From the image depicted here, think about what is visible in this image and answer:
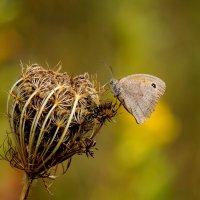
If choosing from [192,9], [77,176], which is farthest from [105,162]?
[192,9]

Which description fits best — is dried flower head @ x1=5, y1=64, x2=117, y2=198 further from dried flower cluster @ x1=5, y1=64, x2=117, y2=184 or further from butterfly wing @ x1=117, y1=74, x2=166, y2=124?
butterfly wing @ x1=117, y1=74, x2=166, y2=124

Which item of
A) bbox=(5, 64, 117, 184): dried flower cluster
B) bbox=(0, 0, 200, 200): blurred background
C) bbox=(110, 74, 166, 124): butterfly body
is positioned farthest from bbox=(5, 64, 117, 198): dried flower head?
bbox=(0, 0, 200, 200): blurred background

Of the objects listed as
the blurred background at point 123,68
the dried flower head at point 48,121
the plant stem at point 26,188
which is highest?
the blurred background at point 123,68

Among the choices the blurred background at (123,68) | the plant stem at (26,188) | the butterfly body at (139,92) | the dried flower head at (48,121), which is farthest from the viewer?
the blurred background at (123,68)

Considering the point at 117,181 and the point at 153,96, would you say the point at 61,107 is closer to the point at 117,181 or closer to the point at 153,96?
the point at 153,96

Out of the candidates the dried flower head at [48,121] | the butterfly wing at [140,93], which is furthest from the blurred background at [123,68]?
the dried flower head at [48,121]

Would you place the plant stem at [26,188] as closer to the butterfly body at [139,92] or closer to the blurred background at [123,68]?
the butterfly body at [139,92]
